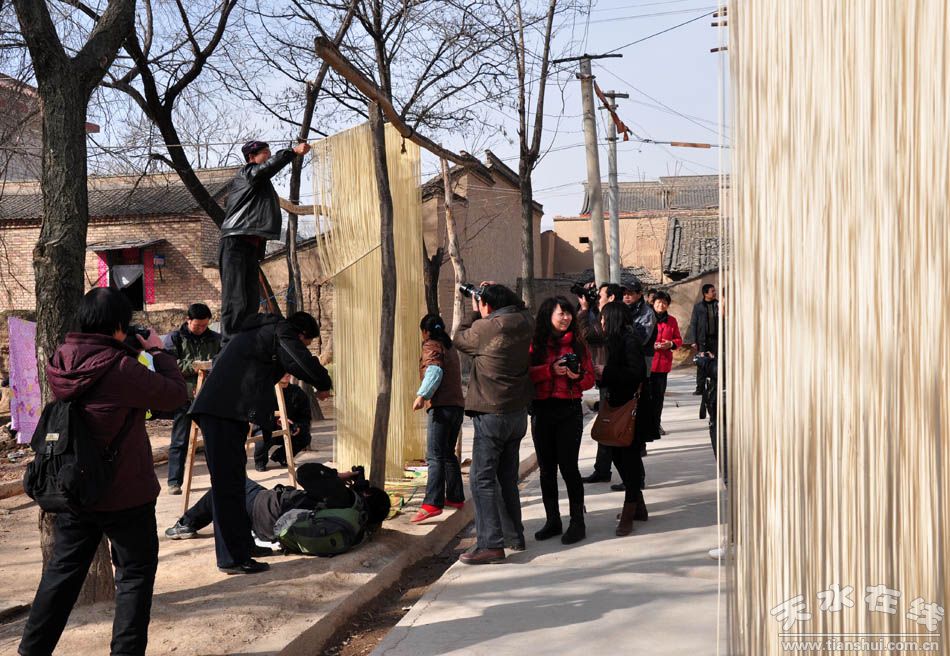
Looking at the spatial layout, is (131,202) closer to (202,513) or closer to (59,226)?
(202,513)

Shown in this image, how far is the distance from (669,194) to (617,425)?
41.6m

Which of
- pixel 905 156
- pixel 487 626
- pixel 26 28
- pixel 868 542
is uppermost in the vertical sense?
pixel 26 28

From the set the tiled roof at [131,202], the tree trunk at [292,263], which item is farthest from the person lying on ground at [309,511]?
the tiled roof at [131,202]

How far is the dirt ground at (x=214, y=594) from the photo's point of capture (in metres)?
4.13

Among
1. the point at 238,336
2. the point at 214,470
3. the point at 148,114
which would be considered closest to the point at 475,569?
the point at 214,470

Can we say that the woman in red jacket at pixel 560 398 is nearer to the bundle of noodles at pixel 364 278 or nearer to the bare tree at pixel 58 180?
the bundle of noodles at pixel 364 278

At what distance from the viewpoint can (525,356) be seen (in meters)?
5.73

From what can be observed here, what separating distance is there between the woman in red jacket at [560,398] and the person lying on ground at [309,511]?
118cm

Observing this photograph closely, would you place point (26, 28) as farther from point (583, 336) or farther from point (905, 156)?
point (905, 156)

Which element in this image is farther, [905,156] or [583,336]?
[583,336]

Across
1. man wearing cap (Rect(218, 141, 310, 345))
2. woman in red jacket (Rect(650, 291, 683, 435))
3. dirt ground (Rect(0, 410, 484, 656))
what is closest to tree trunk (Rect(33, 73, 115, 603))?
dirt ground (Rect(0, 410, 484, 656))

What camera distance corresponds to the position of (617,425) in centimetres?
620

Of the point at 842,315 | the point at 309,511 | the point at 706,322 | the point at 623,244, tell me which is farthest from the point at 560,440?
the point at 623,244

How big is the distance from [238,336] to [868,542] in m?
4.41
